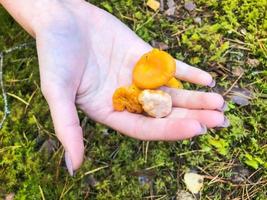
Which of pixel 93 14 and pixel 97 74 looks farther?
pixel 93 14

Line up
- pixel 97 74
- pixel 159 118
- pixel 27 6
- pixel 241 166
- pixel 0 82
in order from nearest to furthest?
pixel 159 118 → pixel 97 74 → pixel 27 6 → pixel 241 166 → pixel 0 82

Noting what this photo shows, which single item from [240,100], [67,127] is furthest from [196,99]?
[240,100]

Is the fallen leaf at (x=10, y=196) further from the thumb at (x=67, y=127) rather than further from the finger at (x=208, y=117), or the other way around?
the finger at (x=208, y=117)

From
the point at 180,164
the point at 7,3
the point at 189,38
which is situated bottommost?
the point at 180,164

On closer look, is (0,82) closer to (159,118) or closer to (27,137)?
(27,137)

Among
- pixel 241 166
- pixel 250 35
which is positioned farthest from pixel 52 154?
pixel 250 35

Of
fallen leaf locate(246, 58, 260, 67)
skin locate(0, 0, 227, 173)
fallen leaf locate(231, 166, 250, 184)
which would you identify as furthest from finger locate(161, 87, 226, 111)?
fallen leaf locate(246, 58, 260, 67)
